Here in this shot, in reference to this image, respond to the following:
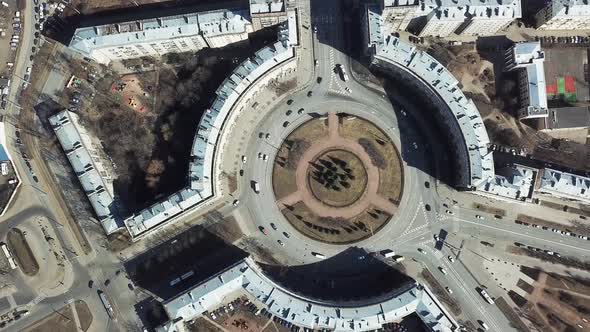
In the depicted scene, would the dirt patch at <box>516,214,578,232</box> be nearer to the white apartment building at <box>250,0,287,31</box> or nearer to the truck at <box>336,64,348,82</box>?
the truck at <box>336,64,348,82</box>

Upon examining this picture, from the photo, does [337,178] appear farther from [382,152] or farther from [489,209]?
[489,209]

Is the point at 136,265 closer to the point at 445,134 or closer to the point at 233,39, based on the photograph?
the point at 233,39

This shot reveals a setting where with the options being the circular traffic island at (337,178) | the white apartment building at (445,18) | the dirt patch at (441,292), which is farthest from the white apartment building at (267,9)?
the dirt patch at (441,292)

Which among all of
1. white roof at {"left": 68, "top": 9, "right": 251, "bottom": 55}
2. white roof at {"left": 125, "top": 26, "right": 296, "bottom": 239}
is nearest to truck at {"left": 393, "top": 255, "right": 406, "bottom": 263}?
white roof at {"left": 125, "top": 26, "right": 296, "bottom": 239}

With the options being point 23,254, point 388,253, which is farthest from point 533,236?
point 23,254

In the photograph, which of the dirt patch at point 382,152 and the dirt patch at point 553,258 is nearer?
the dirt patch at point 553,258

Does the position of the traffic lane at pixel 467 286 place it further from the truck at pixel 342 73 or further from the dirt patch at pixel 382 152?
the truck at pixel 342 73
